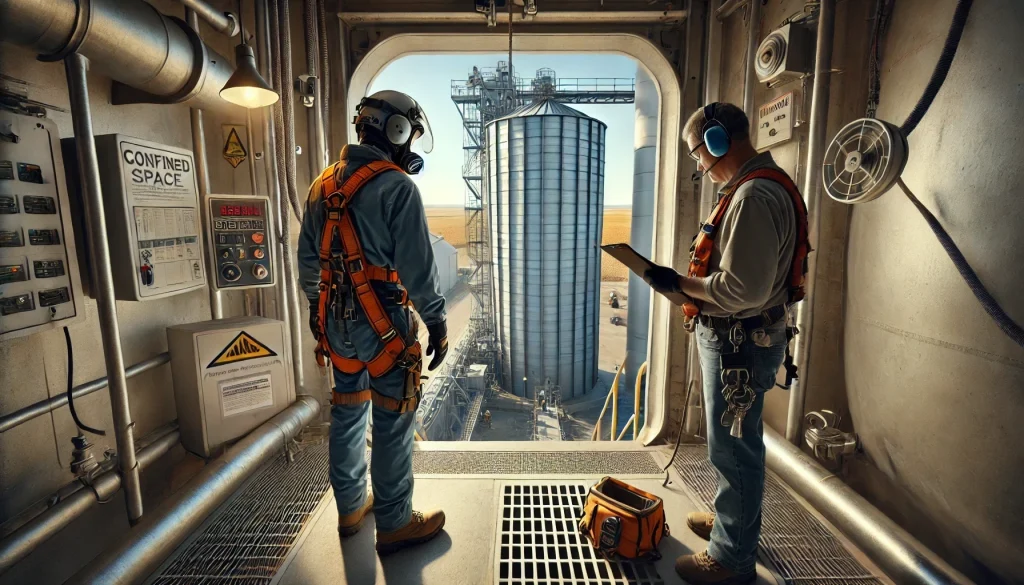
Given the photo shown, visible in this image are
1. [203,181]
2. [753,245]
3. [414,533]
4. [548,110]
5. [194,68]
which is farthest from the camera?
[548,110]

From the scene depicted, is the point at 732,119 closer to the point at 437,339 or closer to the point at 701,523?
the point at 437,339

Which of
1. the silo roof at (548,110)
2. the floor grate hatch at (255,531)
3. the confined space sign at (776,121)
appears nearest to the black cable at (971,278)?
the confined space sign at (776,121)

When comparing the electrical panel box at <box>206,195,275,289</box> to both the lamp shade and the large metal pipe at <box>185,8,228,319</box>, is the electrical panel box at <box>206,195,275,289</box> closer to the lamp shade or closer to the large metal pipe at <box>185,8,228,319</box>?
the large metal pipe at <box>185,8,228,319</box>

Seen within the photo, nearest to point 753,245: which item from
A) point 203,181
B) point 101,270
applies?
point 101,270

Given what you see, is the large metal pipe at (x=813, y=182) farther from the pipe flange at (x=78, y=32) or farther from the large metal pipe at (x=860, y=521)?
the pipe flange at (x=78, y=32)

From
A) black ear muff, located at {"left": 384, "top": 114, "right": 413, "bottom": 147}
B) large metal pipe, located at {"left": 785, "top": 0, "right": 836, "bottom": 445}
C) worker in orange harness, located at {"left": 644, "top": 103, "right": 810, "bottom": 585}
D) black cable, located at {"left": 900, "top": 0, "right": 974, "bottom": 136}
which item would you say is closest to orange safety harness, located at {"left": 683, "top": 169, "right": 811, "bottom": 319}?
worker in orange harness, located at {"left": 644, "top": 103, "right": 810, "bottom": 585}
